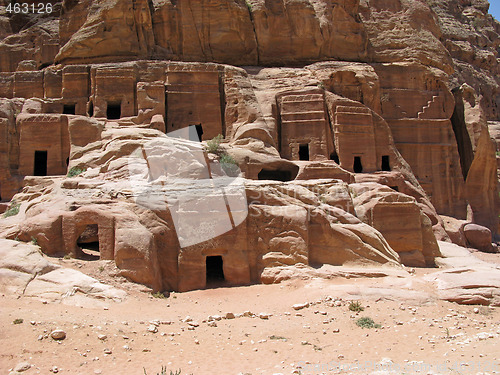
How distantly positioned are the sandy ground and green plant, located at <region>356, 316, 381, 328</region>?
20 centimetres

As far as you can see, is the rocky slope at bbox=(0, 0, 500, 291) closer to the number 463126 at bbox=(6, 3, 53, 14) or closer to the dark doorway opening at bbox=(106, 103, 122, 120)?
the dark doorway opening at bbox=(106, 103, 122, 120)

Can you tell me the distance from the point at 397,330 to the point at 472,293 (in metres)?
3.62

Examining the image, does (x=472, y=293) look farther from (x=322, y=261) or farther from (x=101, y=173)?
(x=101, y=173)

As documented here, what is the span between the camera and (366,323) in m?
10.8

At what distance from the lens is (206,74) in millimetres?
25750

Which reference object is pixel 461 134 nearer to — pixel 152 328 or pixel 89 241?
pixel 89 241

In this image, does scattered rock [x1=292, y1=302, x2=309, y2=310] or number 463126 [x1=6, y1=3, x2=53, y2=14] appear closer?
scattered rock [x1=292, y1=302, x2=309, y2=310]

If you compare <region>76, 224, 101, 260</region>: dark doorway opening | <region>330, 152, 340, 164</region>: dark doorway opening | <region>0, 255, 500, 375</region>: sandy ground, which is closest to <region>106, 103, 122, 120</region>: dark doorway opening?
<region>76, 224, 101, 260</region>: dark doorway opening

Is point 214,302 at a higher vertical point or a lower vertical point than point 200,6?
lower

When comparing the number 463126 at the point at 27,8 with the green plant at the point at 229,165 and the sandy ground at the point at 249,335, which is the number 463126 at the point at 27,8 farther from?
the sandy ground at the point at 249,335

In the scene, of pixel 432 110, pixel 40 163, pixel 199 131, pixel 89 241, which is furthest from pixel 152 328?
pixel 432 110

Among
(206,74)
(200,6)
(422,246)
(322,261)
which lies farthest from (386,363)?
(200,6)

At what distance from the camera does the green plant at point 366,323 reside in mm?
10648

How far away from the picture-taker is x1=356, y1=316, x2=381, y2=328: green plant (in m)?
10.6
